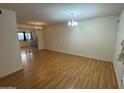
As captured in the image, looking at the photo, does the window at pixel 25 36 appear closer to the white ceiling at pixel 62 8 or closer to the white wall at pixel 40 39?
the white wall at pixel 40 39

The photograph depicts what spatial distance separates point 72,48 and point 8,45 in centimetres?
381

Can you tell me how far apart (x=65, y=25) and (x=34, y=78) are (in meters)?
4.31

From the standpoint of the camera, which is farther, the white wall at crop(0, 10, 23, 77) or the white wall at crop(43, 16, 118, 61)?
the white wall at crop(43, 16, 118, 61)

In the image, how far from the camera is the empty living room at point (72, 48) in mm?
2588

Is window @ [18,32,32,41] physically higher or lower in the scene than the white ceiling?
lower

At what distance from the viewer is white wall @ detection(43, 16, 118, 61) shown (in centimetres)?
424

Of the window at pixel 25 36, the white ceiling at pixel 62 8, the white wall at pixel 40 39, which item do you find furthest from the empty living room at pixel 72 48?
the window at pixel 25 36

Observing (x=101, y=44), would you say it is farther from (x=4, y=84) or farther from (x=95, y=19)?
(x=4, y=84)

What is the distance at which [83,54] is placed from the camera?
546 cm

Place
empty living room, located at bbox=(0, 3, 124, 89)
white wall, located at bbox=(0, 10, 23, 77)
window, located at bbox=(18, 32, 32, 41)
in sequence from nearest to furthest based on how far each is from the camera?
empty living room, located at bbox=(0, 3, 124, 89), white wall, located at bbox=(0, 10, 23, 77), window, located at bbox=(18, 32, 32, 41)

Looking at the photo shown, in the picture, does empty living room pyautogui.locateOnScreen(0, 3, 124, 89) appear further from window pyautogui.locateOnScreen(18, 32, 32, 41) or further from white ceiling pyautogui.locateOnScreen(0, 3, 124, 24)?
window pyautogui.locateOnScreen(18, 32, 32, 41)

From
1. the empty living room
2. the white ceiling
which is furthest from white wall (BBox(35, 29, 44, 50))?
the white ceiling

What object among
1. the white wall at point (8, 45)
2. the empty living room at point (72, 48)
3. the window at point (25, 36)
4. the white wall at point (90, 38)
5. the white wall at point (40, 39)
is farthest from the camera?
the window at point (25, 36)
